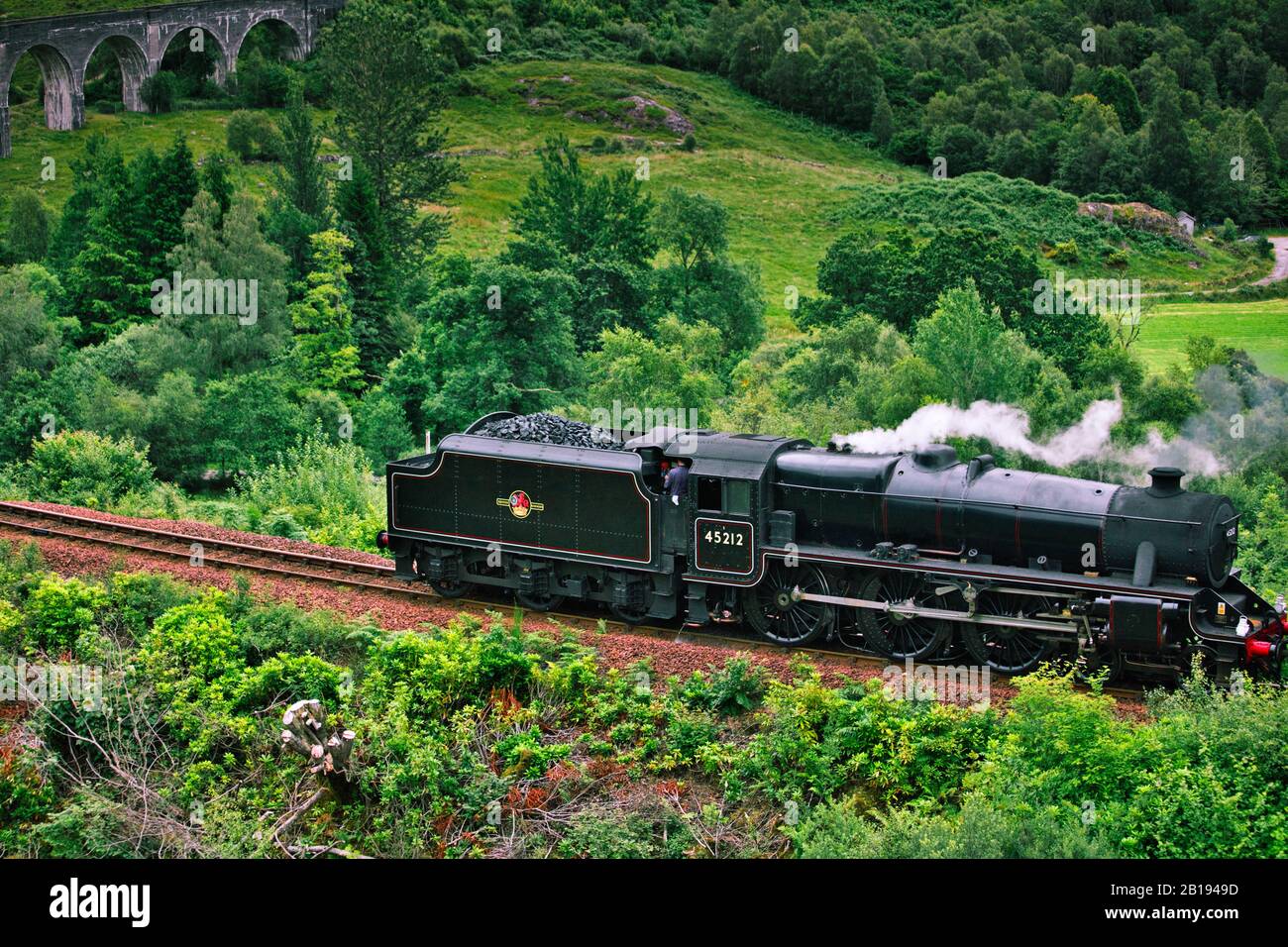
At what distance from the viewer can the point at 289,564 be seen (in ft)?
88.9

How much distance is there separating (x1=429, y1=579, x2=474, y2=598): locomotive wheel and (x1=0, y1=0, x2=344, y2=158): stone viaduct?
60.8 meters

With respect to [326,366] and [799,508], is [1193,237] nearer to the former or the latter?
[326,366]

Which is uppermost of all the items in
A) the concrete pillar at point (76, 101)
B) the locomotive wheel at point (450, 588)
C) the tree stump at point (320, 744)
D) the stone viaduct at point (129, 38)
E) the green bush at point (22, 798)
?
the stone viaduct at point (129, 38)

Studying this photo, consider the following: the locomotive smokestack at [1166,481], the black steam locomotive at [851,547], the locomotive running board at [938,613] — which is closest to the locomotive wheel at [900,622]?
the black steam locomotive at [851,547]

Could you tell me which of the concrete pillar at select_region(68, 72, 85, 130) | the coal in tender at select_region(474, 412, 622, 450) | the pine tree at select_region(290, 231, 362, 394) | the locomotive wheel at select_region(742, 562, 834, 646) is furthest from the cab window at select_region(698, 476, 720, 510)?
the concrete pillar at select_region(68, 72, 85, 130)

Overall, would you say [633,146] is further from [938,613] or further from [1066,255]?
[938,613]

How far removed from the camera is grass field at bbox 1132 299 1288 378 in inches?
1791

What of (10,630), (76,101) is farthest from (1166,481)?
(76,101)

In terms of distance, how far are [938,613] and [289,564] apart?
13.3 meters

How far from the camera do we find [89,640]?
21734mm

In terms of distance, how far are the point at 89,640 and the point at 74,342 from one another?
3974 centimetres

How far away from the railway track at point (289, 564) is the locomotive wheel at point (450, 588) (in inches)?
4.9

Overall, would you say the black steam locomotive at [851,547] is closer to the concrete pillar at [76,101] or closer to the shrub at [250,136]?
the shrub at [250,136]

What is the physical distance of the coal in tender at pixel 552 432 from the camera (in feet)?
78.3
